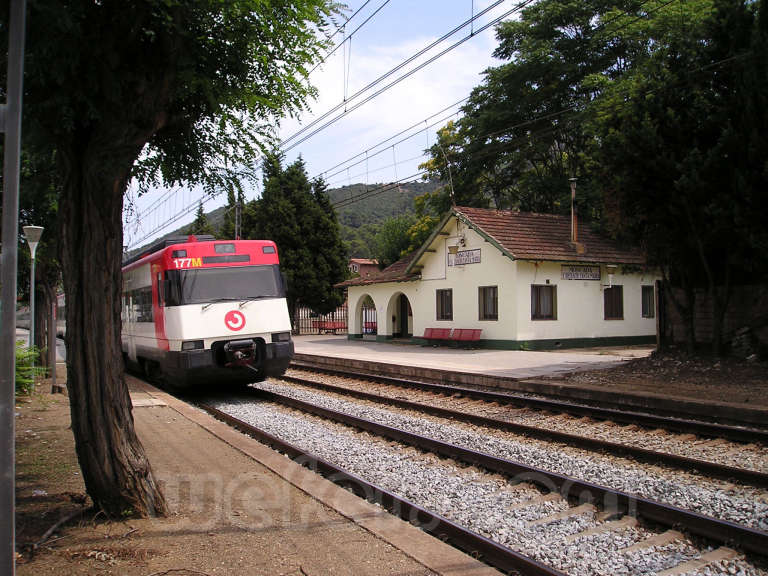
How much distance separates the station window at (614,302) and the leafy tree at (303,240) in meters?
19.8

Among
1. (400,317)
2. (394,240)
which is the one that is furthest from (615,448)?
(394,240)

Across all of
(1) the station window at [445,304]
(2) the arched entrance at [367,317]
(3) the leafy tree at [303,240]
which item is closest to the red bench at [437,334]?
(1) the station window at [445,304]

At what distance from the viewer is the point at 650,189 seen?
15.0m

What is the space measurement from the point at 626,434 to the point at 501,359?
34.1 ft

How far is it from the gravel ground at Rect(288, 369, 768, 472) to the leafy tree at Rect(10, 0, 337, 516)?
6.27 meters

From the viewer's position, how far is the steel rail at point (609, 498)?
4741 millimetres

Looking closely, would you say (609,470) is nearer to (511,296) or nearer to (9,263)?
(9,263)

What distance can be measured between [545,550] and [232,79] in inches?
179

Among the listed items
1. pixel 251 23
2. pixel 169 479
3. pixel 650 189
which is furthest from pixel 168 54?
pixel 650 189

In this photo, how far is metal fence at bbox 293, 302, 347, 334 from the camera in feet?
137

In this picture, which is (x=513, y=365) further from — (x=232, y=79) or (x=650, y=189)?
(x=232, y=79)

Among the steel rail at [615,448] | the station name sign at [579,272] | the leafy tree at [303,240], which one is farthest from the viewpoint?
the leafy tree at [303,240]

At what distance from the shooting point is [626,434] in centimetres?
907

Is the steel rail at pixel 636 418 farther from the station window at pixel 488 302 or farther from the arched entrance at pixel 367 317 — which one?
the arched entrance at pixel 367 317
